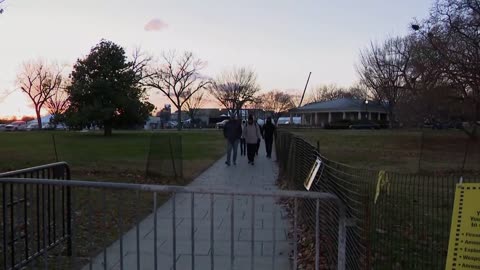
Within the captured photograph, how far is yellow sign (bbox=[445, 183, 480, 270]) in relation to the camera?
11.1 ft

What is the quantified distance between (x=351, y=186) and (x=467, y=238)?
1607mm

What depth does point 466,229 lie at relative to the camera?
3426 mm

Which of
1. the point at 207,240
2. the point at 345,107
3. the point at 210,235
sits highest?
the point at 345,107

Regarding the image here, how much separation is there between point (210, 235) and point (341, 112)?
106 m

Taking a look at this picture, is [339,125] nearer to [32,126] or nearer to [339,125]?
[339,125]

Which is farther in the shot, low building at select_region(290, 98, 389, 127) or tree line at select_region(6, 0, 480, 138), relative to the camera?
low building at select_region(290, 98, 389, 127)

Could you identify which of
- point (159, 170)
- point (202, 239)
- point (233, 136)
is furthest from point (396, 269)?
point (233, 136)

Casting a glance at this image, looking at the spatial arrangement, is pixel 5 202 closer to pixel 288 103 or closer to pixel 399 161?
pixel 399 161

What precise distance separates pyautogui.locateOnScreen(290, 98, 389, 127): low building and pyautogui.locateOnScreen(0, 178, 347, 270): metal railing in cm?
9830

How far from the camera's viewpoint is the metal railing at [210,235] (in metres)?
4.48

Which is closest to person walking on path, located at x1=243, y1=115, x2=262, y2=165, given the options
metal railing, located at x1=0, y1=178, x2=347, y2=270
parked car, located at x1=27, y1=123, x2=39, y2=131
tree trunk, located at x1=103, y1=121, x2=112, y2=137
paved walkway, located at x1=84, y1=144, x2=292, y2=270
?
paved walkway, located at x1=84, y1=144, x2=292, y2=270

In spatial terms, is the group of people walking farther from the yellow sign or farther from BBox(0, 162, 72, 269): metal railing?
the yellow sign

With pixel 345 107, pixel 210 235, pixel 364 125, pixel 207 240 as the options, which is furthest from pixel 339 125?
pixel 210 235

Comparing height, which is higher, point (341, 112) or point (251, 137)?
point (341, 112)
